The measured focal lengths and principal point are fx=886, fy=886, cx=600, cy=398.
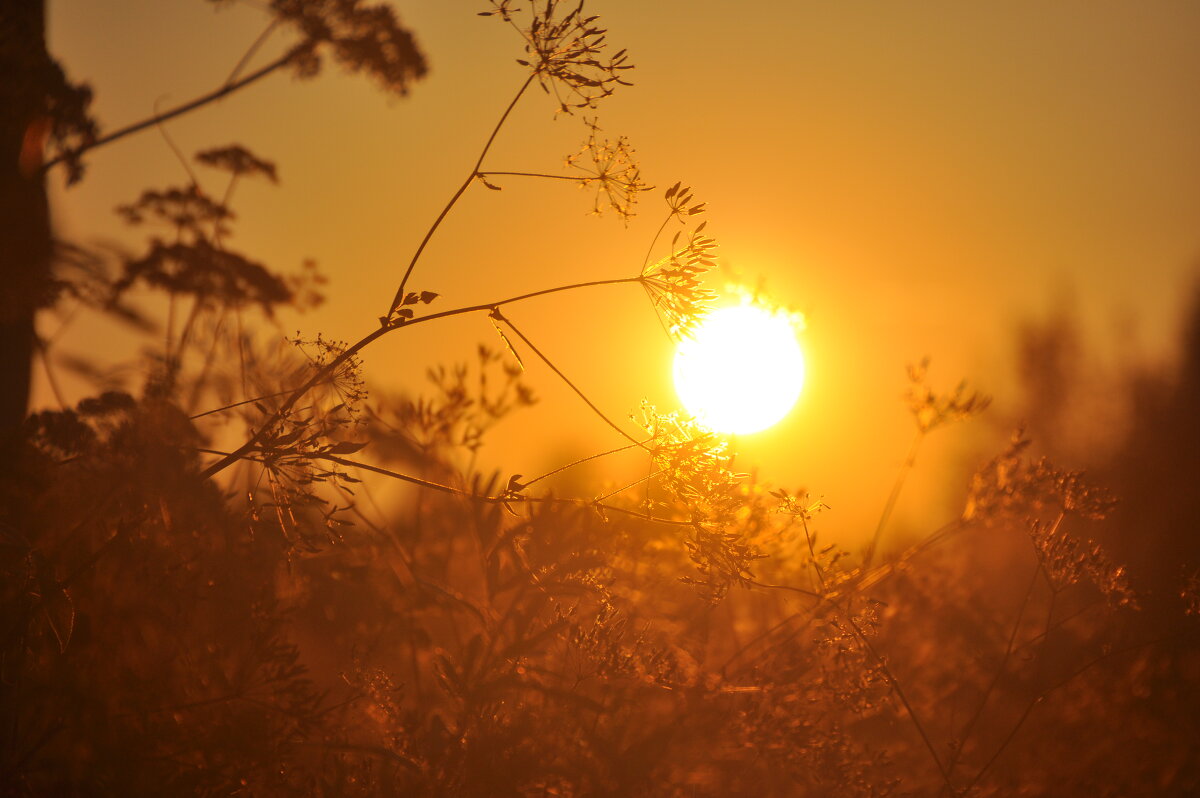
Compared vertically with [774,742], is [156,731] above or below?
below

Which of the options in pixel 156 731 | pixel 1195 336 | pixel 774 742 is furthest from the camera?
pixel 1195 336

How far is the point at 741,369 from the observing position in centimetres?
276

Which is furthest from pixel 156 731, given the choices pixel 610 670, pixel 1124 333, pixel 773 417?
pixel 1124 333

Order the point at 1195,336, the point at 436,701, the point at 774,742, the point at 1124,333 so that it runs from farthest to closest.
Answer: the point at 1195,336, the point at 1124,333, the point at 436,701, the point at 774,742

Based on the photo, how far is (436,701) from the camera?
3.10 metres

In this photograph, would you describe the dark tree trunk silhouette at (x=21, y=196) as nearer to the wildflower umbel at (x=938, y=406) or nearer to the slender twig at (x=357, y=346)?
the slender twig at (x=357, y=346)

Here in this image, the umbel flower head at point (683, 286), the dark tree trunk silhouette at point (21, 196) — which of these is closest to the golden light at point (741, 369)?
the umbel flower head at point (683, 286)

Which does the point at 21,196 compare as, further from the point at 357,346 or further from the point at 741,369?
the point at 741,369

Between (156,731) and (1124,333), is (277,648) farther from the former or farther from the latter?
(1124,333)

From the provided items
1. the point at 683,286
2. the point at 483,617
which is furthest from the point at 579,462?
the point at 483,617

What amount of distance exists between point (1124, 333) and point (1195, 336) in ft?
27.0

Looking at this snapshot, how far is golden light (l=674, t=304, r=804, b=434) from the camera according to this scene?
2474 millimetres

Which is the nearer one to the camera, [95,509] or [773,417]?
[95,509]

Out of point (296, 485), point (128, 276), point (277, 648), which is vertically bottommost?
point (277, 648)
